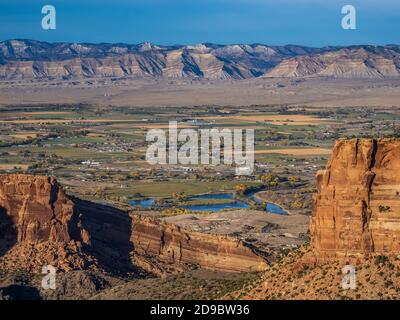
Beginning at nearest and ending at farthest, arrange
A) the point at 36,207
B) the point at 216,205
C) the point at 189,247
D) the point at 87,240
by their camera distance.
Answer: the point at 36,207 → the point at 87,240 → the point at 189,247 → the point at 216,205

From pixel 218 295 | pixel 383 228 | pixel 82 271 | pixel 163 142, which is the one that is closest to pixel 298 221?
pixel 82 271

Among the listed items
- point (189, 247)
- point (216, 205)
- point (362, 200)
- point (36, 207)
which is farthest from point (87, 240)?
point (216, 205)

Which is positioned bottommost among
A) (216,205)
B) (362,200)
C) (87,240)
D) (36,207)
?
(216,205)

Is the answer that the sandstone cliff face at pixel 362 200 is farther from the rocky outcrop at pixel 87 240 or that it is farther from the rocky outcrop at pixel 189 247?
the rocky outcrop at pixel 189 247

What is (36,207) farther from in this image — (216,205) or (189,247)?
(216,205)

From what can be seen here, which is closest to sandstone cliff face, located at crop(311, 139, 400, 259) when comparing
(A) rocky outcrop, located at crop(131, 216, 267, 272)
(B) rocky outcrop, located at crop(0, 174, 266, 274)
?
(B) rocky outcrop, located at crop(0, 174, 266, 274)

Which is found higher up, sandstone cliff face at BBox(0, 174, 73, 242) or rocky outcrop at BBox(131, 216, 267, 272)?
sandstone cliff face at BBox(0, 174, 73, 242)

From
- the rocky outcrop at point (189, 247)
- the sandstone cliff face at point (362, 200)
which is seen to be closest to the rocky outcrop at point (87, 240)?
the rocky outcrop at point (189, 247)

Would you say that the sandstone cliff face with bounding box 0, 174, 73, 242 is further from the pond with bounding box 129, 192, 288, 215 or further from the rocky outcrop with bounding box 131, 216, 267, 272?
the pond with bounding box 129, 192, 288, 215
